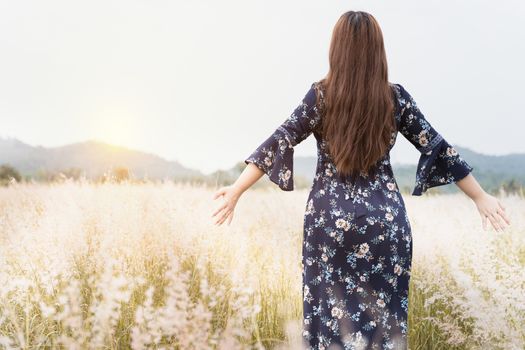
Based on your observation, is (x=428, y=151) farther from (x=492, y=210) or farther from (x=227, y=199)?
(x=227, y=199)

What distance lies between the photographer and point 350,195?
11.2 ft

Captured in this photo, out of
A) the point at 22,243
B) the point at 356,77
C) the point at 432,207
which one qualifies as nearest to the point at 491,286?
the point at 356,77

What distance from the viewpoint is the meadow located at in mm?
4055

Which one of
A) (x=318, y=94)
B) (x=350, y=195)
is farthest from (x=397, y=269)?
(x=318, y=94)

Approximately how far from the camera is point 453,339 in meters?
4.45

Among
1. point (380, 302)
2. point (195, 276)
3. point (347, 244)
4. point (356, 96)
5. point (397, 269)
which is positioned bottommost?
point (195, 276)

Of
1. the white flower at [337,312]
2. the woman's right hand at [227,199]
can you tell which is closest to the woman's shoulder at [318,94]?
the woman's right hand at [227,199]

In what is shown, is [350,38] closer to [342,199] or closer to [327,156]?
[327,156]

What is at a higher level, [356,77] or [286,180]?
[356,77]

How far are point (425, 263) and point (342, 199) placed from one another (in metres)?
2.09

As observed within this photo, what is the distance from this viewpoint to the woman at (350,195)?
11.1ft

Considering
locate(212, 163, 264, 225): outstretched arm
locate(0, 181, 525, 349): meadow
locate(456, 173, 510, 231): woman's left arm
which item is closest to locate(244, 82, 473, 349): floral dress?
locate(212, 163, 264, 225): outstretched arm

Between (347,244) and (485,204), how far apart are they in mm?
935

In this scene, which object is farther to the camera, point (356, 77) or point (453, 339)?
point (453, 339)
